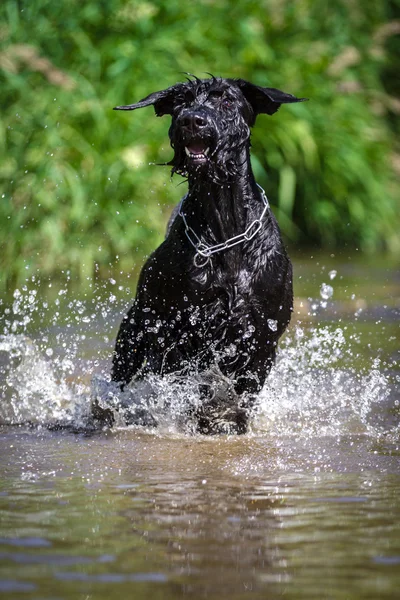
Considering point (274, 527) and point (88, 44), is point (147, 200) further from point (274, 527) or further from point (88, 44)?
point (274, 527)

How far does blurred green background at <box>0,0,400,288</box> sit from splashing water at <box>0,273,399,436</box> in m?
1.77

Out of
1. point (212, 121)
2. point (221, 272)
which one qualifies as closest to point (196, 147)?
point (212, 121)

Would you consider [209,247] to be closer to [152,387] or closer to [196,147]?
[196,147]

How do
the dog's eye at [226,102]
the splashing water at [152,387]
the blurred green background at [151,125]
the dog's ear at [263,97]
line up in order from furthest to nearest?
the blurred green background at [151,125] < the splashing water at [152,387] < the dog's ear at [263,97] < the dog's eye at [226,102]

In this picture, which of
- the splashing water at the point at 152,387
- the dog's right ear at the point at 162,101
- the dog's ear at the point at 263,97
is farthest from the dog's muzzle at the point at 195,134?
the splashing water at the point at 152,387

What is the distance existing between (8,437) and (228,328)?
110cm

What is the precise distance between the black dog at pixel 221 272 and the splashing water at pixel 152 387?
14 cm

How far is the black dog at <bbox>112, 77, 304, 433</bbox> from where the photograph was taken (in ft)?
15.9

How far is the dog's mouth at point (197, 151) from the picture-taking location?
4668 mm

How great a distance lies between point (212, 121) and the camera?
4.65m

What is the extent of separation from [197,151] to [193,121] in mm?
167

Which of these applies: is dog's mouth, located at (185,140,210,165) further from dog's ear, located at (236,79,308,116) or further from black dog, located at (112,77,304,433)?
dog's ear, located at (236,79,308,116)

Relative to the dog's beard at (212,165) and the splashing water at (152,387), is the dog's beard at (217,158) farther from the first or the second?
the splashing water at (152,387)

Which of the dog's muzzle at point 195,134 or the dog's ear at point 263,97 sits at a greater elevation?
the dog's ear at point 263,97
